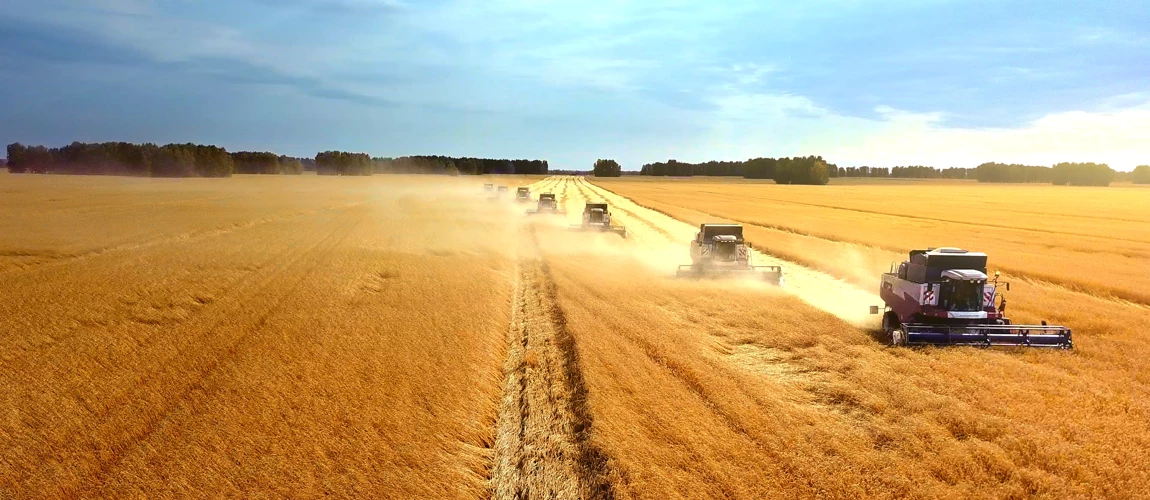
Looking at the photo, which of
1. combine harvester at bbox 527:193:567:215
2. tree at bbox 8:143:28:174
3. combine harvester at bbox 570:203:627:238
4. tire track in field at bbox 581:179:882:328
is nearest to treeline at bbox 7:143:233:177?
tree at bbox 8:143:28:174

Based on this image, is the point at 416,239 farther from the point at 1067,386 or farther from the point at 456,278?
the point at 1067,386

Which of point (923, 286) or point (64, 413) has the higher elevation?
point (923, 286)

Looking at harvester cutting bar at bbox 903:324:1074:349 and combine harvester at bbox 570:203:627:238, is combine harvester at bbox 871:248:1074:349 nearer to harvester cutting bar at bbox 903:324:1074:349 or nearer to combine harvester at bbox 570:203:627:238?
harvester cutting bar at bbox 903:324:1074:349

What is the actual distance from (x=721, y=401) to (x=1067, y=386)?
25.0 feet

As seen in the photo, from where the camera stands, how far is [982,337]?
15.9 meters

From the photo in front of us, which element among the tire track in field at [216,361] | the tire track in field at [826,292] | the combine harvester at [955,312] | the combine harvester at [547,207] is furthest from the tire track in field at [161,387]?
the combine harvester at [547,207]

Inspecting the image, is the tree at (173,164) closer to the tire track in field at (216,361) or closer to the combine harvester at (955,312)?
the tire track in field at (216,361)

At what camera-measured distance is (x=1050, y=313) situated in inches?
791

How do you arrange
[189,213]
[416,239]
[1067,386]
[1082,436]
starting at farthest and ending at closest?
1. [189,213]
2. [416,239]
3. [1067,386]
4. [1082,436]

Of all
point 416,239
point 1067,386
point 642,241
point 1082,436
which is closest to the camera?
point 1082,436

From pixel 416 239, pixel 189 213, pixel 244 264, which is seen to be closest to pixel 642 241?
pixel 416 239

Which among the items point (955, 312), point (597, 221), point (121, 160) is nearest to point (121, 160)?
point (121, 160)

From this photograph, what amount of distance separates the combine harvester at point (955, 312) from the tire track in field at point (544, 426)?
905 cm

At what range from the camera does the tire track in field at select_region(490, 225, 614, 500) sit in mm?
9234
